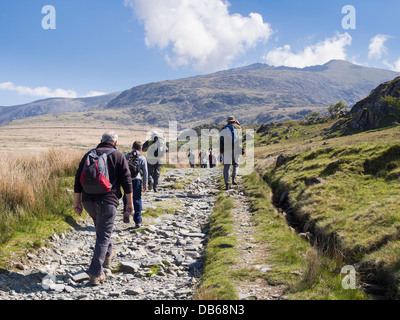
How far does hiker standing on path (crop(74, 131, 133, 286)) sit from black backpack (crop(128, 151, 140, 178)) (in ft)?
10.1

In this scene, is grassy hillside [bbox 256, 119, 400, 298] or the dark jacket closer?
grassy hillside [bbox 256, 119, 400, 298]

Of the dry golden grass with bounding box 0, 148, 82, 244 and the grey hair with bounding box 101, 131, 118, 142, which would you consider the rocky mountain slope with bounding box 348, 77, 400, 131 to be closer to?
the grey hair with bounding box 101, 131, 118, 142

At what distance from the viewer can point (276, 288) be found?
4871 mm

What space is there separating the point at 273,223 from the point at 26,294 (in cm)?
634

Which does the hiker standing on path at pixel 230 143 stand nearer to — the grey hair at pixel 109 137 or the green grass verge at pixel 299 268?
the green grass verge at pixel 299 268

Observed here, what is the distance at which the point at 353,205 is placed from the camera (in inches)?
324

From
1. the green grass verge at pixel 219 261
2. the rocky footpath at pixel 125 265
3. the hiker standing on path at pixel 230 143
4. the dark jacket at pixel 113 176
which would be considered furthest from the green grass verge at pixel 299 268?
the hiker standing on path at pixel 230 143

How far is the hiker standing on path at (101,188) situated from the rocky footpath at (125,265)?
52 cm

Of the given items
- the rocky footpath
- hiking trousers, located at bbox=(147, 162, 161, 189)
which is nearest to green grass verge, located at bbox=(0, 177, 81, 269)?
the rocky footpath

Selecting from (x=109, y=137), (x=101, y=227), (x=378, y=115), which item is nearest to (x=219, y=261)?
(x=101, y=227)

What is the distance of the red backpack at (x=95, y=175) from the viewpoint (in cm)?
547

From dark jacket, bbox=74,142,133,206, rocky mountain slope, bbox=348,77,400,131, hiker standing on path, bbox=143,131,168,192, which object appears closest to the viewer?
dark jacket, bbox=74,142,133,206

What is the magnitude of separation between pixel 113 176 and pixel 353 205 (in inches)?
265

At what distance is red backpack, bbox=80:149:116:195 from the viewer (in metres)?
5.47
